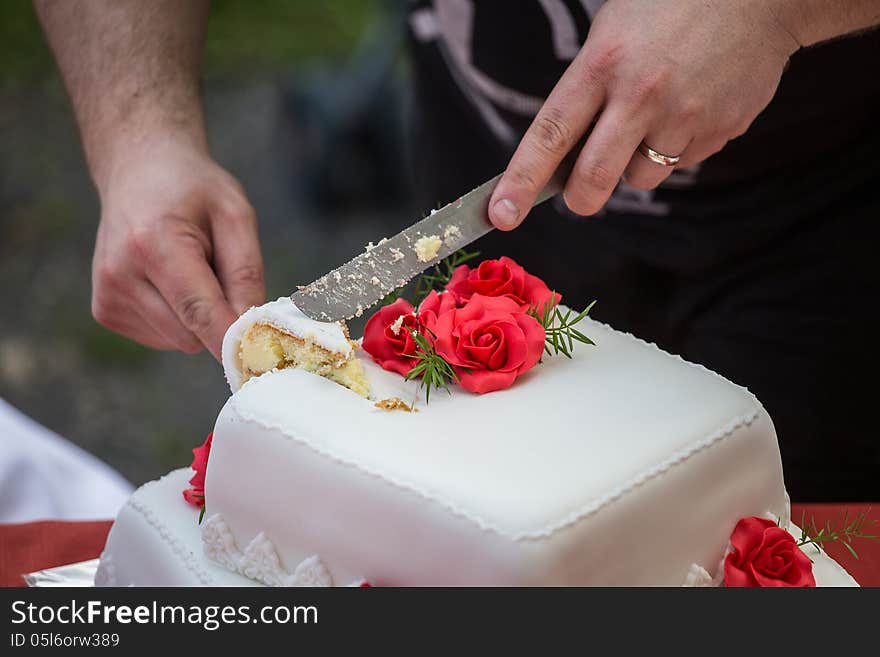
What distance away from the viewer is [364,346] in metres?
1.44

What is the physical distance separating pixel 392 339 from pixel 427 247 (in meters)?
0.14

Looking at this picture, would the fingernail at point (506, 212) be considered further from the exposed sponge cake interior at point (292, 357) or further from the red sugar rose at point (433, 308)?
the exposed sponge cake interior at point (292, 357)

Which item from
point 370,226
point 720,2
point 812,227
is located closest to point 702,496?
point 720,2

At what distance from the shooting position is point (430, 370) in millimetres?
1349

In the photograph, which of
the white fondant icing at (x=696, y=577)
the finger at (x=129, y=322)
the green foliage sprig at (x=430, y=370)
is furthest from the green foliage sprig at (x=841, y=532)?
the finger at (x=129, y=322)

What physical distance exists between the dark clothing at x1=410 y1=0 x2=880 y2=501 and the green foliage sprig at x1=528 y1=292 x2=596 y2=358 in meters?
0.63

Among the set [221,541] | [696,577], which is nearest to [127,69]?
[221,541]

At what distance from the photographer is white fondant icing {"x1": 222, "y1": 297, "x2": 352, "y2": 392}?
52.8 inches

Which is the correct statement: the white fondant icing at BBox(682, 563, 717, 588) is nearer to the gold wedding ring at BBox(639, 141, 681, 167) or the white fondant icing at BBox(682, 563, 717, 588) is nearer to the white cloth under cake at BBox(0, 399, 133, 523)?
the gold wedding ring at BBox(639, 141, 681, 167)

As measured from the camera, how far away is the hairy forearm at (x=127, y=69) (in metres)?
1.89

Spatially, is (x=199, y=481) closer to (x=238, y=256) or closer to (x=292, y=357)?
(x=292, y=357)

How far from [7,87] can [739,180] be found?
4386mm

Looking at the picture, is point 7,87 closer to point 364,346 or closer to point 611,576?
point 364,346

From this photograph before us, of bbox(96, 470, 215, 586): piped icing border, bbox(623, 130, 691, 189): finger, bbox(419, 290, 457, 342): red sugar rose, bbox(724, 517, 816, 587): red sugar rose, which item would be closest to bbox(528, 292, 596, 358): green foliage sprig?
bbox(419, 290, 457, 342): red sugar rose
